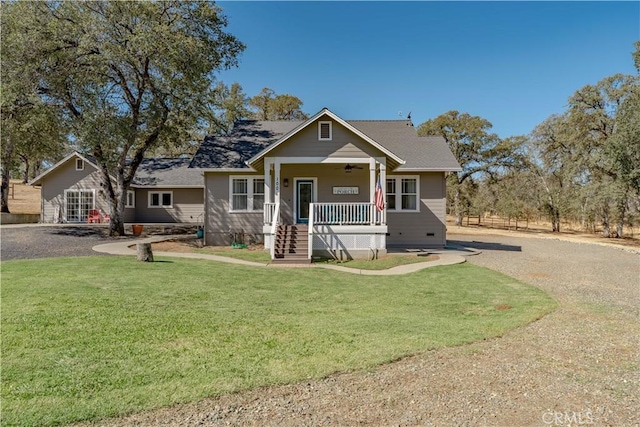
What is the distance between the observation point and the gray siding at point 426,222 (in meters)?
16.8

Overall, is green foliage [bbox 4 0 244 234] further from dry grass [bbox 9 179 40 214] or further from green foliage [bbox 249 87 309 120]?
green foliage [bbox 249 87 309 120]

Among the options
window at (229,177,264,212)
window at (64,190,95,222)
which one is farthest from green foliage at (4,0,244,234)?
window at (64,190,95,222)

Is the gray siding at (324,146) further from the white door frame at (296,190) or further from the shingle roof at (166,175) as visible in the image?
the shingle roof at (166,175)

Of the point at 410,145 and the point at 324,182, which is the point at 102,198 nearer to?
the point at 324,182

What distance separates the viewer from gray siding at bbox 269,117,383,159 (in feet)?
48.0

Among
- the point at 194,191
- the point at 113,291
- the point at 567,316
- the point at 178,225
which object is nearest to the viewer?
the point at 567,316

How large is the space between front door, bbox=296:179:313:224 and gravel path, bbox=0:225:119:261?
8360 millimetres

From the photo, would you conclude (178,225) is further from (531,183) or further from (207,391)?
(531,183)

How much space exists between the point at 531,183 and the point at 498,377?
1657 inches

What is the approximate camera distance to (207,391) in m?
3.51

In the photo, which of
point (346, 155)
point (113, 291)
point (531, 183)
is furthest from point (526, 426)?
point (531, 183)

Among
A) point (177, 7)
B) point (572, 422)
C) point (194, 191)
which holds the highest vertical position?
point (177, 7)

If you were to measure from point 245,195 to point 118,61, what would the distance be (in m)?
8.87

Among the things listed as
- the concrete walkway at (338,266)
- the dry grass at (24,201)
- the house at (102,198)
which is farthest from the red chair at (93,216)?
the concrete walkway at (338,266)
